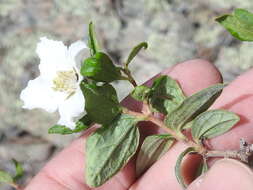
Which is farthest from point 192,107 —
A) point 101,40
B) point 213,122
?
point 101,40

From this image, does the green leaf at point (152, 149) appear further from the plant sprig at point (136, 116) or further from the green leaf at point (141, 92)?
the green leaf at point (141, 92)

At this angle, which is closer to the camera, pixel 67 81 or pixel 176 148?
pixel 67 81

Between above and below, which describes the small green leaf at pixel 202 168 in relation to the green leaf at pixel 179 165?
below

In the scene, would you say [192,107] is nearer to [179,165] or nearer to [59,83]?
[179,165]

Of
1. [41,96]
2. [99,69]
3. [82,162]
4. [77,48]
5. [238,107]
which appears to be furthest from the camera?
[82,162]

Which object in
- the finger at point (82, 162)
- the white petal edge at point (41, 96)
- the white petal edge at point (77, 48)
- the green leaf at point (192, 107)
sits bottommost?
the finger at point (82, 162)

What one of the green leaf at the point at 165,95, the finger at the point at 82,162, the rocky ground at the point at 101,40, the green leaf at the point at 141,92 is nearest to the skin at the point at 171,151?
the finger at the point at 82,162

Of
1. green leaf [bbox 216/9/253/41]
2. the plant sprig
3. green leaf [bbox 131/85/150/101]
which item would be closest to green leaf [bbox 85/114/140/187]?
the plant sprig
